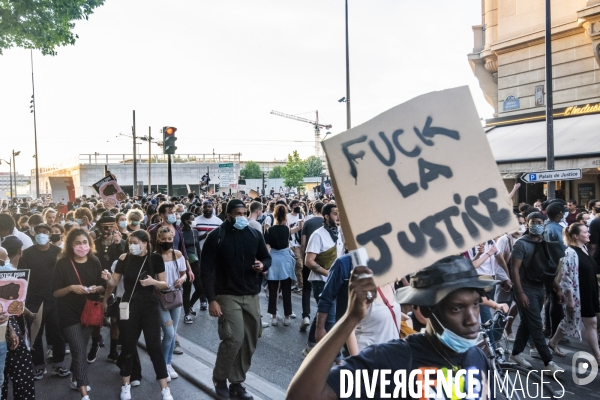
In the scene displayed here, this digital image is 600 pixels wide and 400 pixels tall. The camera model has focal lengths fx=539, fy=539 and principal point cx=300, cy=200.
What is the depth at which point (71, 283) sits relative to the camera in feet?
18.6

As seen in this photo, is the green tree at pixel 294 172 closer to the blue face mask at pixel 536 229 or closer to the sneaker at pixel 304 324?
the sneaker at pixel 304 324

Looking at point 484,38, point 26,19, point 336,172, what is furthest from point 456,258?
point 484,38

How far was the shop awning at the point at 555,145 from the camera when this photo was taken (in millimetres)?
16781

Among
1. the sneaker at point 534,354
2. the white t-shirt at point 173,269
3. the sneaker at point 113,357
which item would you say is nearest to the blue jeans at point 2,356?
the white t-shirt at point 173,269

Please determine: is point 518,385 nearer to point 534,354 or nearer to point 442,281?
point 534,354

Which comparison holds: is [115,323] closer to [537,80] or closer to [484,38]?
[537,80]

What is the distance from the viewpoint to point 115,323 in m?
7.05

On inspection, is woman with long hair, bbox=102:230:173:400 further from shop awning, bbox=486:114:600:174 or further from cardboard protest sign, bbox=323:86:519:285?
shop awning, bbox=486:114:600:174

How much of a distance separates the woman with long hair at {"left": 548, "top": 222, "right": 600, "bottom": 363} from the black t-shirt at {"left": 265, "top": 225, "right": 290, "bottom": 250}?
4172 millimetres

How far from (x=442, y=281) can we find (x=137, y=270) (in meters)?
4.23

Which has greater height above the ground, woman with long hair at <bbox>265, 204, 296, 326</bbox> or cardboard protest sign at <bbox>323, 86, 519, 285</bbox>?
cardboard protest sign at <bbox>323, 86, 519, 285</bbox>

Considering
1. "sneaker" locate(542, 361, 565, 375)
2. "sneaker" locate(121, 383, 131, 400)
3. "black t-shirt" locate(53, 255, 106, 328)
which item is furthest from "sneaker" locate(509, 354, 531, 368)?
"black t-shirt" locate(53, 255, 106, 328)

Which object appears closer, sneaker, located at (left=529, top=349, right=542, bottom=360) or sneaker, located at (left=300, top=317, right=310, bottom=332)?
sneaker, located at (left=529, top=349, right=542, bottom=360)

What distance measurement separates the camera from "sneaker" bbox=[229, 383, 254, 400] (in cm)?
537
